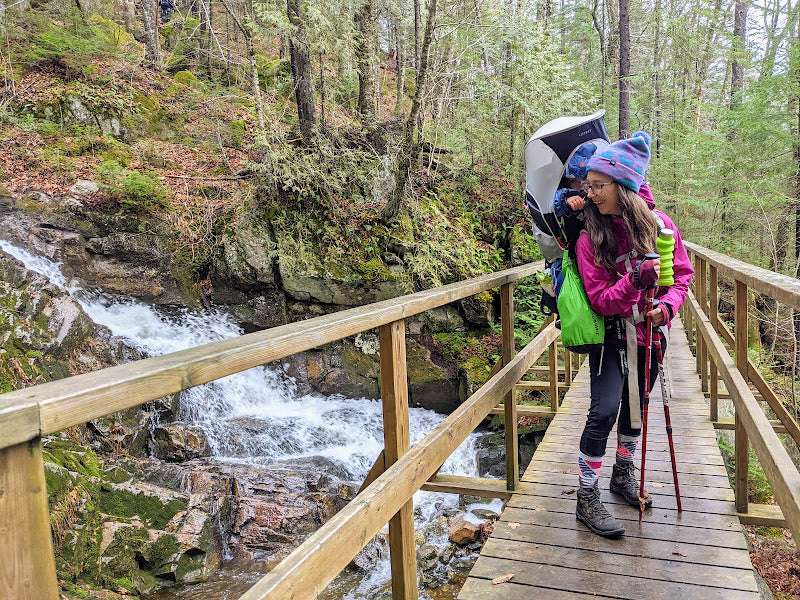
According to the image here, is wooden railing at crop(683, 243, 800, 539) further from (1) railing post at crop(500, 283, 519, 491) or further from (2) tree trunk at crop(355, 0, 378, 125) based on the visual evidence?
(2) tree trunk at crop(355, 0, 378, 125)

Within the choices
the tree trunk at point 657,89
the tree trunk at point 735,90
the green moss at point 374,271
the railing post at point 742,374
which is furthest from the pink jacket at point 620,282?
the tree trunk at point 657,89

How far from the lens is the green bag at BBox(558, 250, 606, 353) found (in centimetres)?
302

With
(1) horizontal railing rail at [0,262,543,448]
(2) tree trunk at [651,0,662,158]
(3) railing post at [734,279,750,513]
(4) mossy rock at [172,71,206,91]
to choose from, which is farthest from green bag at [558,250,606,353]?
(2) tree trunk at [651,0,662,158]

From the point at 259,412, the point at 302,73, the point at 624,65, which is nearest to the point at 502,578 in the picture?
the point at 259,412

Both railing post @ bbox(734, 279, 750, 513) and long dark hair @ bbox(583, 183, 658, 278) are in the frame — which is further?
railing post @ bbox(734, 279, 750, 513)

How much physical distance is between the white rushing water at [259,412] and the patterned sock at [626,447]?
4405 mm

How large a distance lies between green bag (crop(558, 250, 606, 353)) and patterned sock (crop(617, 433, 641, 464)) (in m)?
0.75

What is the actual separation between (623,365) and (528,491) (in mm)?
1259

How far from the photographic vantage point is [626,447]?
11.3 ft

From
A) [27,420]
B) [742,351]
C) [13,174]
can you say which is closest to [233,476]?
[742,351]

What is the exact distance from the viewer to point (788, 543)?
24.4 ft

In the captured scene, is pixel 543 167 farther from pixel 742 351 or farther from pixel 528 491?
pixel 528 491

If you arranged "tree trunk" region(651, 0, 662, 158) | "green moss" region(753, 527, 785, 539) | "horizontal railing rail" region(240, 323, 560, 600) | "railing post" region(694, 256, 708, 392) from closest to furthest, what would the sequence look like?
"horizontal railing rail" region(240, 323, 560, 600)
"railing post" region(694, 256, 708, 392)
"green moss" region(753, 527, 785, 539)
"tree trunk" region(651, 0, 662, 158)

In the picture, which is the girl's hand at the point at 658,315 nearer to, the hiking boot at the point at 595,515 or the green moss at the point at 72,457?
the hiking boot at the point at 595,515
